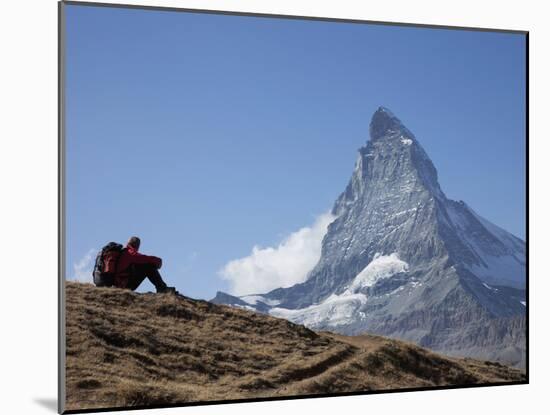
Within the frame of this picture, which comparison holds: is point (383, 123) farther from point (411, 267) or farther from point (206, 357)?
point (206, 357)

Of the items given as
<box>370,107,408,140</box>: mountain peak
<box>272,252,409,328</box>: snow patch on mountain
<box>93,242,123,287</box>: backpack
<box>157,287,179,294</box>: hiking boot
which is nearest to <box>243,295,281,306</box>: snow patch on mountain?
<box>272,252,409,328</box>: snow patch on mountain

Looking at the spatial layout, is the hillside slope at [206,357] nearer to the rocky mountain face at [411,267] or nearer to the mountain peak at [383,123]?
the rocky mountain face at [411,267]

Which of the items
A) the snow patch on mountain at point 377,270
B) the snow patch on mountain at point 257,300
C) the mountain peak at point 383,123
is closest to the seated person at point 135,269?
the snow patch on mountain at point 257,300

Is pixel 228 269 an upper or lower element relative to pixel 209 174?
lower
